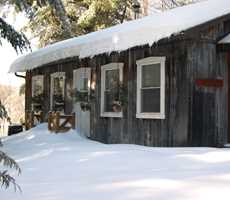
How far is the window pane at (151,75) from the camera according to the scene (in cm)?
1270

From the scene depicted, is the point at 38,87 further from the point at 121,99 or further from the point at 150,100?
the point at 150,100

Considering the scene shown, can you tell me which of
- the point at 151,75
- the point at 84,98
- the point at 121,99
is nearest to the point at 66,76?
the point at 84,98

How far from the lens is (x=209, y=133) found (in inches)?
469

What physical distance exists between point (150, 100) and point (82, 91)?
3982 mm

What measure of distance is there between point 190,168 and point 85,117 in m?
8.16

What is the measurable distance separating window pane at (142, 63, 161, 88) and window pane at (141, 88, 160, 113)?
0.50ft

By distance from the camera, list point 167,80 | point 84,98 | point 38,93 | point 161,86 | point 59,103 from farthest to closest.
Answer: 1. point 38,93
2. point 59,103
3. point 84,98
4. point 161,86
5. point 167,80

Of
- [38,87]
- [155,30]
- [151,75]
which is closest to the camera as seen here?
[155,30]

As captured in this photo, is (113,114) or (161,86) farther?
(113,114)

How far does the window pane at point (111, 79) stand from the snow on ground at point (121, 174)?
9.47 feet

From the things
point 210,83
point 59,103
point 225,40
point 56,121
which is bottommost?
point 56,121

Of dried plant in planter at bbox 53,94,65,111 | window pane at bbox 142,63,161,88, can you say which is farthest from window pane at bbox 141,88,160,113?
dried plant in planter at bbox 53,94,65,111

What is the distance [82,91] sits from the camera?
16.4 metres

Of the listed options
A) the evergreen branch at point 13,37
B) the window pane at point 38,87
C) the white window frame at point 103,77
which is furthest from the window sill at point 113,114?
the window pane at point 38,87
